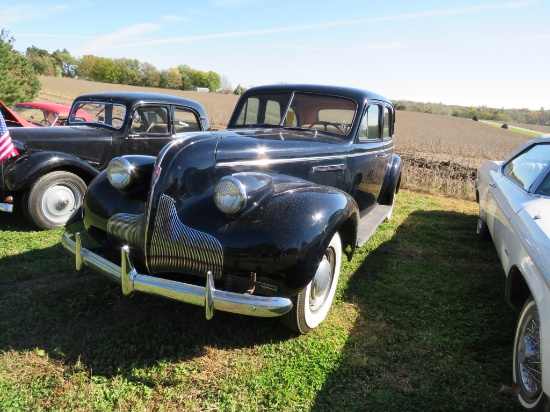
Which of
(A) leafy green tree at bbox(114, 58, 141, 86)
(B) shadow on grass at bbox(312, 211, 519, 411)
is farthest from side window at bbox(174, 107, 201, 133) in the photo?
(A) leafy green tree at bbox(114, 58, 141, 86)

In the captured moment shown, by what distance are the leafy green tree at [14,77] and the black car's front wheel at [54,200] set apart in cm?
1262

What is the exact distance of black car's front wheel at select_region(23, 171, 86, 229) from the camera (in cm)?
448

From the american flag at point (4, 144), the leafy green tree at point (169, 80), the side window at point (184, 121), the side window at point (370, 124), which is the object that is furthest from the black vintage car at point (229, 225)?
the leafy green tree at point (169, 80)

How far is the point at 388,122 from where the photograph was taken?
5.25 metres

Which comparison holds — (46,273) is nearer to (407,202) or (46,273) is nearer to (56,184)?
(56,184)

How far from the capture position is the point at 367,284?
3.71 metres

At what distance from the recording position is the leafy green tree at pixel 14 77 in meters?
14.7

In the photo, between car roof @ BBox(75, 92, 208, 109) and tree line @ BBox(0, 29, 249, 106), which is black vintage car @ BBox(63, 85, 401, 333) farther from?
tree line @ BBox(0, 29, 249, 106)

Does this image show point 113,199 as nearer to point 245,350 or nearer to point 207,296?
point 207,296

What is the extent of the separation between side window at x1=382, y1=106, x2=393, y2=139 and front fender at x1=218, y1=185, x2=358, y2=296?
116 inches

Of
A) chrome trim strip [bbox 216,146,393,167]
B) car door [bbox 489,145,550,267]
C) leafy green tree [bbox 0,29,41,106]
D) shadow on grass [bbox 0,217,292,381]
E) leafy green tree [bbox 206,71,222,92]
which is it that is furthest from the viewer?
leafy green tree [bbox 206,71,222,92]

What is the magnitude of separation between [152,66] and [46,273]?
76824 mm

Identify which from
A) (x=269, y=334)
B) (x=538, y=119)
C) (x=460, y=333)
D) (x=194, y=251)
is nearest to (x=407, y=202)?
(x=460, y=333)

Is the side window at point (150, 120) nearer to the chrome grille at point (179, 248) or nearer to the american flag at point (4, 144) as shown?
the american flag at point (4, 144)
